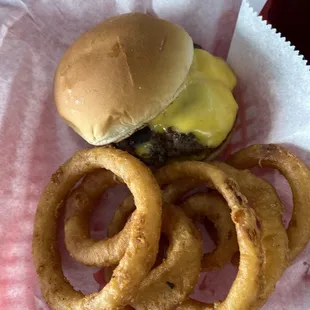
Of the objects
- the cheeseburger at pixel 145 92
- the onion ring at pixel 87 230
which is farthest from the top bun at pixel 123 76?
the onion ring at pixel 87 230

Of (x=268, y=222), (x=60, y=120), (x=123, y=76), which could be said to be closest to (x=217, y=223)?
(x=268, y=222)

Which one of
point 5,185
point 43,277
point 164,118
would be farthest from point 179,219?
point 5,185

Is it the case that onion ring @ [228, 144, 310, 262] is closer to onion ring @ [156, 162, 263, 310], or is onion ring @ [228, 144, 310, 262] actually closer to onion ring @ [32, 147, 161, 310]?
onion ring @ [156, 162, 263, 310]

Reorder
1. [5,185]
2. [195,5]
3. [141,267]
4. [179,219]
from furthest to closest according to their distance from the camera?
[195,5] < [5,185] < [179,219] < [141,267]

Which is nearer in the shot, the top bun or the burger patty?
the top bun

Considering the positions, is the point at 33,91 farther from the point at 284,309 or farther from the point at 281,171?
the point at 284,309

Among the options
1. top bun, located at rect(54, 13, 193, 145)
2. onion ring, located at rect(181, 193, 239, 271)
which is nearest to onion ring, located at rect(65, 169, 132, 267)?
top bun, located at rect(54, 13, 193, 145)

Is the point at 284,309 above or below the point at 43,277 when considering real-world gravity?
above
